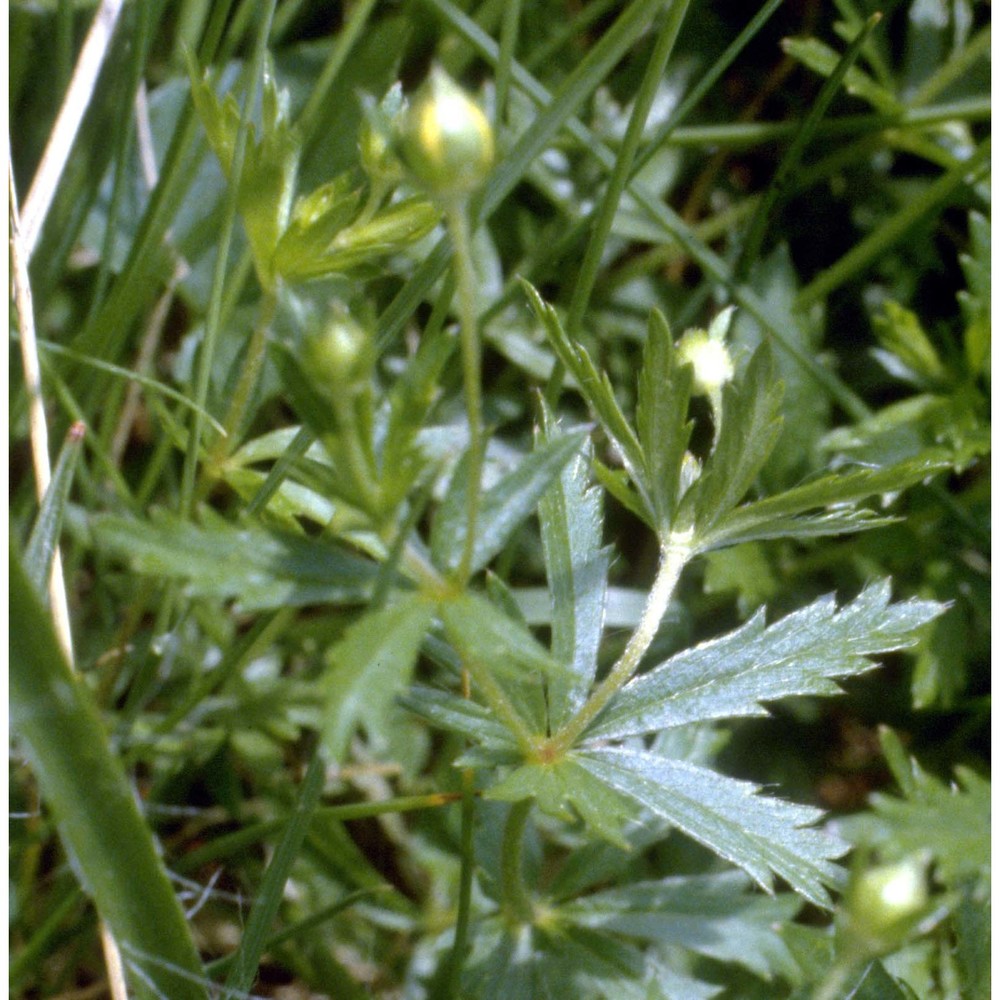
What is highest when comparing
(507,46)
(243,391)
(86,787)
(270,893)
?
(507,46)

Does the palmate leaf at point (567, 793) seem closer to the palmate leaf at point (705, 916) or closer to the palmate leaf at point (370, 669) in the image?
the palmate leaf at point (370, 669)

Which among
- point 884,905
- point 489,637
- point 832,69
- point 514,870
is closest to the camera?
point 884,905

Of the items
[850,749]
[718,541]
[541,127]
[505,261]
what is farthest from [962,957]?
[505,261]

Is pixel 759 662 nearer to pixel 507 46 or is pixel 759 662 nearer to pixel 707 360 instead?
pixel 707 360

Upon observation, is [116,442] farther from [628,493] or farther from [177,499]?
[628,493]

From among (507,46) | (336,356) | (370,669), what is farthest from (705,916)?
(507,46)

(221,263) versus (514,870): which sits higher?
(221,263)

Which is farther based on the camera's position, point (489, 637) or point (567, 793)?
point (567, 793)

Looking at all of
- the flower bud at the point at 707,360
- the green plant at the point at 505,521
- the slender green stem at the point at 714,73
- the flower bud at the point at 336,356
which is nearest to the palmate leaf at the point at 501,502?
the green plant at the point at 505,521
